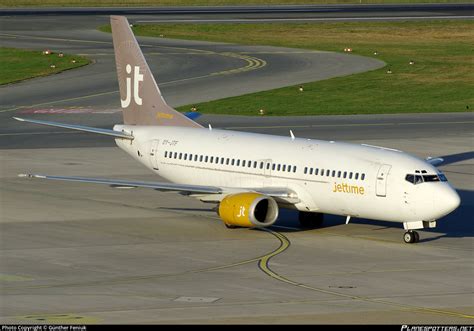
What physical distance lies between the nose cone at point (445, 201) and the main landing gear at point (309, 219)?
6.94 metres

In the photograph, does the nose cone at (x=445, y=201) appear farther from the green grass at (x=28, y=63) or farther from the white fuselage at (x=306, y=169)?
the green grass at (x=28, y=63)

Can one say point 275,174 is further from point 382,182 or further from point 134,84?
point 134,84

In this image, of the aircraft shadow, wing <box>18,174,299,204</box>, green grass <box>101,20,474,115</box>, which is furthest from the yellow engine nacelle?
green grass <box>101,20,474,115</box>

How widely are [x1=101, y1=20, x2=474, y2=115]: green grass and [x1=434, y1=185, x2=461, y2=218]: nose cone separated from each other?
4621 centimetres

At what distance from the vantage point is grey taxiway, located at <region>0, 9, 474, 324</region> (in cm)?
3853

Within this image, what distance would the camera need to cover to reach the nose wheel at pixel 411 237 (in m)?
50.6

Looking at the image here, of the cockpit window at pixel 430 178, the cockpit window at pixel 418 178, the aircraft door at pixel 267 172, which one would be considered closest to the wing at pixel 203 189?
the aircraft door at pixel 267 172

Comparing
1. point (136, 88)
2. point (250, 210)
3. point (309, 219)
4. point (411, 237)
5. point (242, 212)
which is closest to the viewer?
point (411, 237)

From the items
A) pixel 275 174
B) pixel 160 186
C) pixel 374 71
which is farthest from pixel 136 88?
pixel 374 71

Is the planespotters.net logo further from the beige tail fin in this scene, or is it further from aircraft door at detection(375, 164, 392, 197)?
the beige tail fin

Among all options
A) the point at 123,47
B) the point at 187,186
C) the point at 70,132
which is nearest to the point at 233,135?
the point at 187,186

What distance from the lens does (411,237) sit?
50.6m

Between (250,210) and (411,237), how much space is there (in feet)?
21.8

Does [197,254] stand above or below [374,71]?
below
